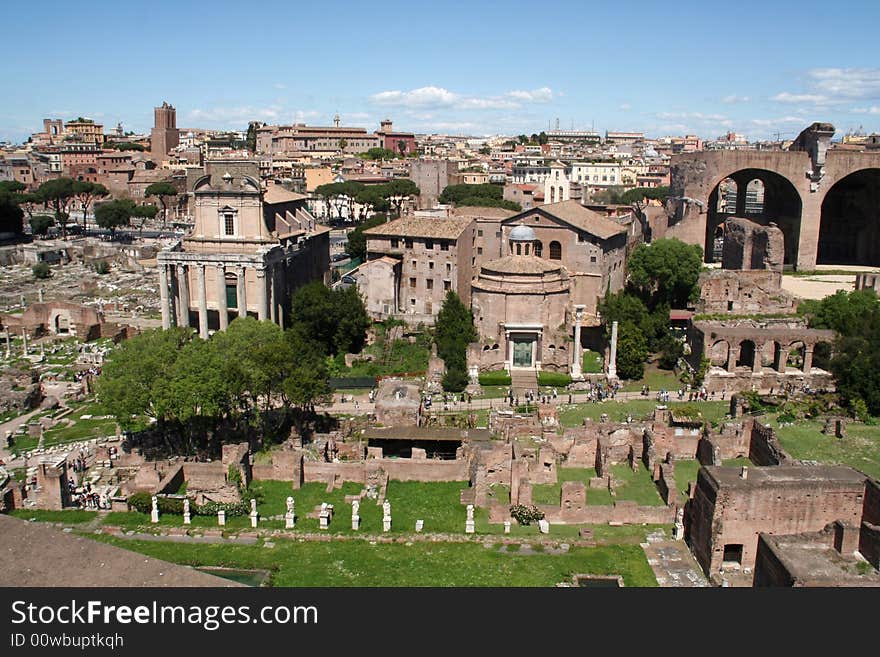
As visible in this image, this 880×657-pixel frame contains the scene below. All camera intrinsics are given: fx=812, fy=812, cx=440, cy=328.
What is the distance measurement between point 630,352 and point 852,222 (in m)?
38.1

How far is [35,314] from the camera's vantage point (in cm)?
6025

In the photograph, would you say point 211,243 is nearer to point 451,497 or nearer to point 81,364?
point 81,364

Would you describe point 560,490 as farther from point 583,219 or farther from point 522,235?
point 583,219

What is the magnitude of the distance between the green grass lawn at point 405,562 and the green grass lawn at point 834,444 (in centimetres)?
1104

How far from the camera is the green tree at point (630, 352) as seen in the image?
46.2 metres

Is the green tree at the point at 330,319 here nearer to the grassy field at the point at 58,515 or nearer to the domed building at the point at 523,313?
the domed building at the point at 523,313

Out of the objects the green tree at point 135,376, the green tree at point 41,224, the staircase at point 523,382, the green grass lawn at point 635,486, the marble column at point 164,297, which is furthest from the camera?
the green tree at point 41,224

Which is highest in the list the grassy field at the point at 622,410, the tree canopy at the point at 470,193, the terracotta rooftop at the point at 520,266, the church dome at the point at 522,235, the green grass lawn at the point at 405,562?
the tree canopy at the point at 470,193

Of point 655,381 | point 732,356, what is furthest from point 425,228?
point 732,356

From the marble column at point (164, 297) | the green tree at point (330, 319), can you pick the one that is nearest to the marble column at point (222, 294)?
the marble column at point (164, 297)

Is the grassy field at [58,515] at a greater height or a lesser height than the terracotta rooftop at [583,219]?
lesser

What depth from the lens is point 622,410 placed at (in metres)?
41.5

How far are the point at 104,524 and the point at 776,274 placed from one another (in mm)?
43247
